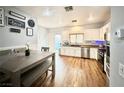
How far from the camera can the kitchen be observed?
2.18 m

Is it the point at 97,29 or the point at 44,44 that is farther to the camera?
the point at 44,44

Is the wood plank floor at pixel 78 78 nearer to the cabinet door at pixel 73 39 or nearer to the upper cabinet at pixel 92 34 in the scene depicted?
the upper cabinet at pixel 92 34

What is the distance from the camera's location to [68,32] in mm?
6227

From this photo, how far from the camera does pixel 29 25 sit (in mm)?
2271

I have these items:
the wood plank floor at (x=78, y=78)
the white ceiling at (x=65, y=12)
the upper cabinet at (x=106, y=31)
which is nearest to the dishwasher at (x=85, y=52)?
the upper cabinet at (x=106, y=31)

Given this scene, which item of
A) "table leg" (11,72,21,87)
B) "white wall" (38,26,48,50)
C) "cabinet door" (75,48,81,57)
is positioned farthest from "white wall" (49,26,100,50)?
"table leg" (11,72,21,87)

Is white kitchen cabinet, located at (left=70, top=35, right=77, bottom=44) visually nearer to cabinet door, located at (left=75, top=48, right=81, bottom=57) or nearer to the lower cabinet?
the lower cabinet

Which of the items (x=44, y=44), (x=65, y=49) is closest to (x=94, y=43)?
(x=65, y=49)

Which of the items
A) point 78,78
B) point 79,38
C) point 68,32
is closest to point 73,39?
point 79,38

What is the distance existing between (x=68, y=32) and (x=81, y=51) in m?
1.67
